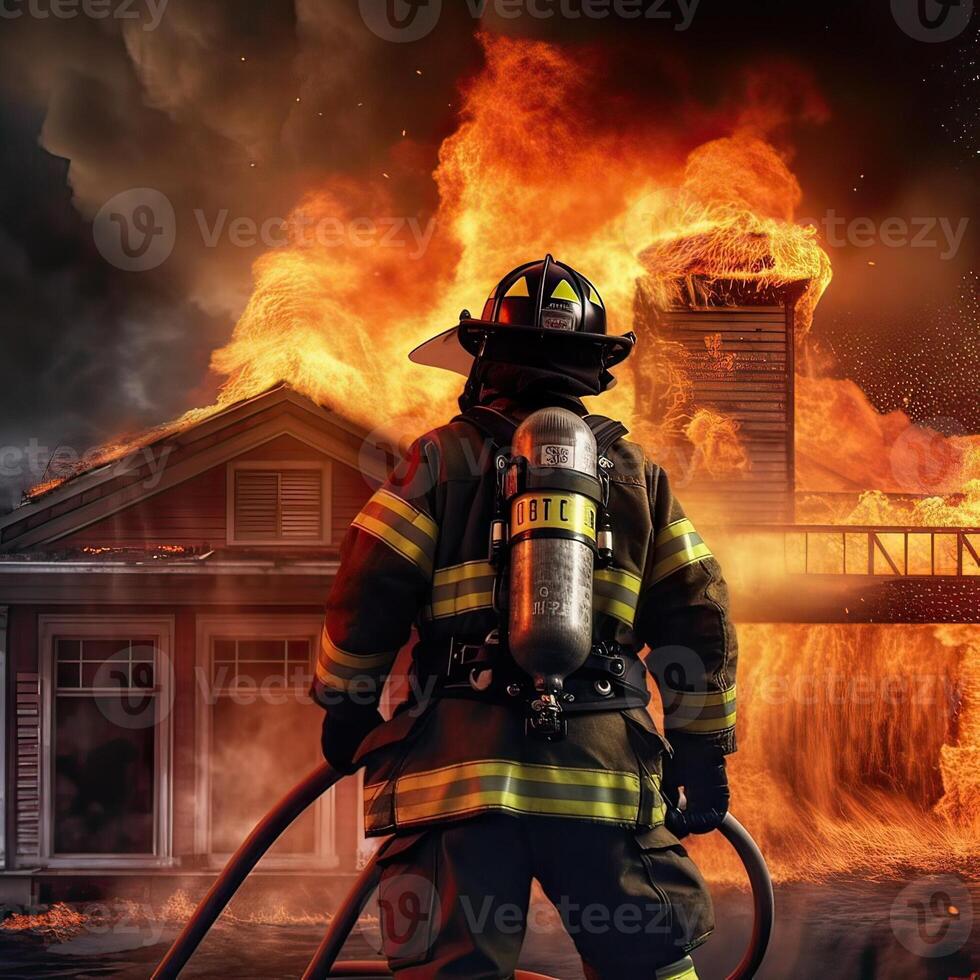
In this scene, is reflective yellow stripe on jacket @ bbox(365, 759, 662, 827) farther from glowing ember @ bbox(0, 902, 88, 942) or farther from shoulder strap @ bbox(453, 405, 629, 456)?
glowing ember @ bbox(0, 902, 88, 942)

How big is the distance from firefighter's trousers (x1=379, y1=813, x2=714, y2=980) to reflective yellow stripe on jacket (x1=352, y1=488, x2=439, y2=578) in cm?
65

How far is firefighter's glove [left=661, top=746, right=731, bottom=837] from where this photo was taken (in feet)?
9.21

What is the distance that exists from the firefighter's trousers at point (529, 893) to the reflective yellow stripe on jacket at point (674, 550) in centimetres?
69

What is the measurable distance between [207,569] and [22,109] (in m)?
2.77

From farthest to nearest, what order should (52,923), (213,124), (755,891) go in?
(52,923) < (213,124) < (755,891)

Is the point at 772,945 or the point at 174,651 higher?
the point at 174,651

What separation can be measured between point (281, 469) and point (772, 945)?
4082 millimetres

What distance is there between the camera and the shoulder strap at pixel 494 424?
2.69 m

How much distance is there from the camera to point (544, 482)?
2486 millimetres

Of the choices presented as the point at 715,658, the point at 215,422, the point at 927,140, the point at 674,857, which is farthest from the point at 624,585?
the point at 927,140

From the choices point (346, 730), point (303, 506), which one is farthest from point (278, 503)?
point (346, 730)

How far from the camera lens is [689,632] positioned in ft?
9.29

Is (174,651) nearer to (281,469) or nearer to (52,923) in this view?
(281,469)

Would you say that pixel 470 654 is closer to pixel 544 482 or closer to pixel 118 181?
pixel 544 482
